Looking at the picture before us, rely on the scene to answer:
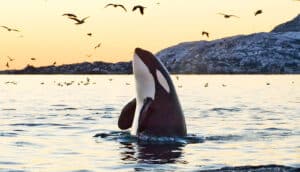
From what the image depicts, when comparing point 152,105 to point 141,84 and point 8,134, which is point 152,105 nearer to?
point 141,84

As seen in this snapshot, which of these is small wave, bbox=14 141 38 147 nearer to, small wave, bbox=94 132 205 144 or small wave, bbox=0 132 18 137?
small wave, bbox=0 132 18 137

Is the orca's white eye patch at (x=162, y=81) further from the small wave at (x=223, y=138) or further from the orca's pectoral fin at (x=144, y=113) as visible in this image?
the small wave at (x=223, y=138)

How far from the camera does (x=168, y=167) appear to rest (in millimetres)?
19250

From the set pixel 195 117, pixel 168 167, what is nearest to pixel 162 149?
pixel 168 167

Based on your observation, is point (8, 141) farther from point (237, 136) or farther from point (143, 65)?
point (237, 136)

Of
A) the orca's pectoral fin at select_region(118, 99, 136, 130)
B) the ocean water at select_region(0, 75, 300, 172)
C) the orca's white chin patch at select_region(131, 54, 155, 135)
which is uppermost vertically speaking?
the orca's white chin patch at select_region(131, 54, 155, 135)

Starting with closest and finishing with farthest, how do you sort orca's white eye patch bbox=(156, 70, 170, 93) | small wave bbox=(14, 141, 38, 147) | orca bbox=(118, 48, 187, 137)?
1. orca bbox=(118, 48, 187, 137)
2. orca's white eye patch bbox=(156, 70, 170, 93)
3. small wave bbox=(14, 141, 38, 147)

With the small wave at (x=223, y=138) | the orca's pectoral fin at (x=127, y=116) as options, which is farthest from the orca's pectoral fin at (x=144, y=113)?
the small wave at (x=223, y=138)

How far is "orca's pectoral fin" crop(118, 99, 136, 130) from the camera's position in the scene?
987 inches

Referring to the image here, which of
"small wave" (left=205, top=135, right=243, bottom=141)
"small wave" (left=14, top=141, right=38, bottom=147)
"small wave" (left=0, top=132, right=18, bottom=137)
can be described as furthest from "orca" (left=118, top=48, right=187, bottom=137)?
"small wave" (left=0, top=132, right=18, bottom=137)

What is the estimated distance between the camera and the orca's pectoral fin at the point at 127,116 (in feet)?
82.3

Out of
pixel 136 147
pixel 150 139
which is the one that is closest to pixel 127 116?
pixel 150 139

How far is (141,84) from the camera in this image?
24.7 m

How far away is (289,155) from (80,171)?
698 centimetres
